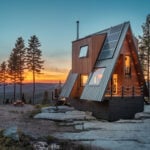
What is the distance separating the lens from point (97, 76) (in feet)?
Result: 73.4

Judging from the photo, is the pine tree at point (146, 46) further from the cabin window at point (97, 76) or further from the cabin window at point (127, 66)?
the cabin window at point (97, 76)

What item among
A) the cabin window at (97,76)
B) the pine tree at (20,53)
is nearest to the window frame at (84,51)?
the cabin window at (97,76)

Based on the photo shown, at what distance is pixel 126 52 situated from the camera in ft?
75.7

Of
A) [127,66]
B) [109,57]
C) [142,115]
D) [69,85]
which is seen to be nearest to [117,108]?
[142,115]

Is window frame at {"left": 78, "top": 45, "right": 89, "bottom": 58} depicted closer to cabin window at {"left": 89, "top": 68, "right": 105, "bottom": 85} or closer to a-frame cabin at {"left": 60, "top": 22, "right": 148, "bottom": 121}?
a-frame cabin at {"left": 60, "top": 22, "right": 148, "bottom": 121}

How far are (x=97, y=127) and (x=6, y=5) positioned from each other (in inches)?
503

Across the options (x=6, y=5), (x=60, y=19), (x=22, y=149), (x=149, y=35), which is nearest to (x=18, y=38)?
(x=149, y=35)

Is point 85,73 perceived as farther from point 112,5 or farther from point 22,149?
point 22,149

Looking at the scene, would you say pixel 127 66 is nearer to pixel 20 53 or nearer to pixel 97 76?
pixel 97 76

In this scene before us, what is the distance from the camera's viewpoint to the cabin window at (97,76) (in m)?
21.9

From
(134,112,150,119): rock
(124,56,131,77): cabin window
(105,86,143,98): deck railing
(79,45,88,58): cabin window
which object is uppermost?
(79,45,88,58): cabin window

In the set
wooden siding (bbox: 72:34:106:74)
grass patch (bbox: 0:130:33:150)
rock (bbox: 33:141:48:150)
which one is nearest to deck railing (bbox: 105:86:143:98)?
wooden siding (bbox: 72:34:106:74)

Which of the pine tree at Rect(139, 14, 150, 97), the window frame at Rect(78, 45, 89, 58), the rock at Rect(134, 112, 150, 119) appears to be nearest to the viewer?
the rock at Rect(134, 112, 150, 119)

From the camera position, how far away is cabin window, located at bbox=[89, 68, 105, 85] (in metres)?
21.9
